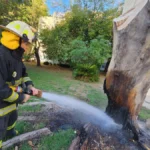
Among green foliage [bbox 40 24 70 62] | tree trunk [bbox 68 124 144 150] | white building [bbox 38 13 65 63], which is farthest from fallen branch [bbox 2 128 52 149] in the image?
white building [bbox 38 13 65 63]

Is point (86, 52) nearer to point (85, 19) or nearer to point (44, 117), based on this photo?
point (85, 19)

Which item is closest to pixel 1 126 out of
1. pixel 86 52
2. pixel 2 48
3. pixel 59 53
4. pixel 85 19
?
pixel 2 48

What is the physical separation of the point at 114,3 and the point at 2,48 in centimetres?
1153

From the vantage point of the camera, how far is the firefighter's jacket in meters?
1.65

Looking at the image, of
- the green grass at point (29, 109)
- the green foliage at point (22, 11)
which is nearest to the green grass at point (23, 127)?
the green grass at point (29, 109)

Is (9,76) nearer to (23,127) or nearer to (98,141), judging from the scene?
(23,127)

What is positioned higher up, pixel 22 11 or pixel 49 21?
pixel 22 11

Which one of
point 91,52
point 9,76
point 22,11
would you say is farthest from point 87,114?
point 22,11

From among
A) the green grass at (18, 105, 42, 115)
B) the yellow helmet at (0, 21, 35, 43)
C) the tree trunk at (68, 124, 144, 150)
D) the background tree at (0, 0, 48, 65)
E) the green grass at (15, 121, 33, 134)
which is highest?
the background tree at (0, 0, 48, 65)

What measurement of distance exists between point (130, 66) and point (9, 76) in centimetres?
152

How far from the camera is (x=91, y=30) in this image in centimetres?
1126

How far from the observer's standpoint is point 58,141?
2211mm

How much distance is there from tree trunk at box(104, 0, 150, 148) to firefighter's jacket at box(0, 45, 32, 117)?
1252 mm

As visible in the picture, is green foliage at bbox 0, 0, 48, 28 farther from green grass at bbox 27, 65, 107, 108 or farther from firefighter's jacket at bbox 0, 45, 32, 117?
firefighter's jacket at bbox 0, 45, 32, 117
